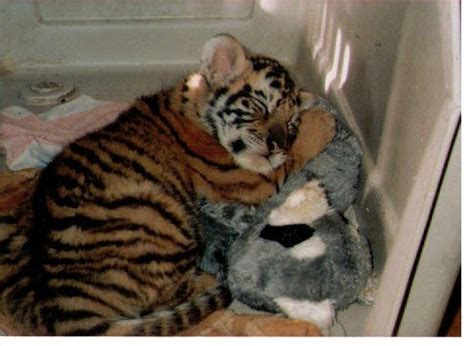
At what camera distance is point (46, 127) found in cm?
238

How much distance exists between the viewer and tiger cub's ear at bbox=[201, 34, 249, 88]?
1815 millimetres

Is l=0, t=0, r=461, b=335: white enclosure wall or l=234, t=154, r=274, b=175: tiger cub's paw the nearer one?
l=0, t=0, r=461, b=335: white enclosure wall

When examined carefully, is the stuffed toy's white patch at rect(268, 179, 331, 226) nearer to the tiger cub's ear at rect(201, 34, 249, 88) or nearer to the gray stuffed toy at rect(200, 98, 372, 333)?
the gray stuffed toy at rect(200, 98, 372, 333)

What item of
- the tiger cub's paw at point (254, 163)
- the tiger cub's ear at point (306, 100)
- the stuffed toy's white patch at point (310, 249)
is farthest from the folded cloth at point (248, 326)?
the tiger cub's ear at point (306, 100)

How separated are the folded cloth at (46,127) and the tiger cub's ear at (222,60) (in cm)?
64

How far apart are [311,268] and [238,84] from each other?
0.62 metres

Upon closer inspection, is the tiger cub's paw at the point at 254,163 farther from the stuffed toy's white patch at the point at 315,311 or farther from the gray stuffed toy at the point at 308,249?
the stuffed toy's white patch at the point at 315,311

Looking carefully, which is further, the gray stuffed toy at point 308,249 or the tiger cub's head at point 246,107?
the tiger cub's head at point 246,107

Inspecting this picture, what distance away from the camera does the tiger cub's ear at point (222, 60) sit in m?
1.82

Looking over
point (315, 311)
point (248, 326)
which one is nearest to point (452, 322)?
point (315, 311)

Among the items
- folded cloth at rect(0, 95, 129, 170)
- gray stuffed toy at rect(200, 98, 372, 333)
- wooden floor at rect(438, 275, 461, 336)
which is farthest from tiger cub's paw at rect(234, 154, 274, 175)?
folded cloth at rect(0, 95, 129, 170)

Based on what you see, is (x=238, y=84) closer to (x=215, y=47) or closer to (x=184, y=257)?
(x=215, y=47)

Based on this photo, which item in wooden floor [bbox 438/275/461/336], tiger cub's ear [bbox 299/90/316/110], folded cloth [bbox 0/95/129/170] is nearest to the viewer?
wooden floor [bbox 438/275/461/336]
